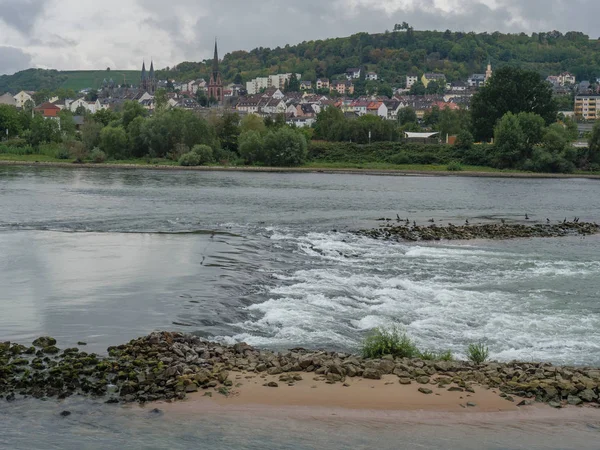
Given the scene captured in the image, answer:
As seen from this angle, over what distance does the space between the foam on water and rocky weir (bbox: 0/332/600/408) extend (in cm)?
214

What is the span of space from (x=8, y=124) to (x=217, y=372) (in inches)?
4103

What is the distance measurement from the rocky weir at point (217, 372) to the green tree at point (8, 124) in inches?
3978

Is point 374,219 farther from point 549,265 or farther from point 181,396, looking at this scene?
point 181,396

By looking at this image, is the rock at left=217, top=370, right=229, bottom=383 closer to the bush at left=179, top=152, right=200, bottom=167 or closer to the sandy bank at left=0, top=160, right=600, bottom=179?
the sandy bank at left=0, top=160, right=600, bottom=179

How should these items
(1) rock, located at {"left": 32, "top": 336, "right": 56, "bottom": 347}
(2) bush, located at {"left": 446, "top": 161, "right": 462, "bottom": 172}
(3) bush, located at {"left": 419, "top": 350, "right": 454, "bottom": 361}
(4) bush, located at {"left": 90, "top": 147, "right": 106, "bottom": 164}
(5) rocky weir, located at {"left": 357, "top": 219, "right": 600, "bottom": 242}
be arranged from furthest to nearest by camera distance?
(4) bush, located at {"left": 90, "top": 147, "right": 106, "bottom": 164}, (2) bush, located at {"left": 446, "top": 161, "right": 462, "bottom": 172}, (5) rocky weir, located at {"left": 357, "top": 219, "right": 600, "bottom": 242}, (1) rock, located at {"left": 32, "top": 336, "right": 56, "bottom": 347}, (3) bush, located at {"left": 419, "top": 350, "right": 454, "bottom": 361}

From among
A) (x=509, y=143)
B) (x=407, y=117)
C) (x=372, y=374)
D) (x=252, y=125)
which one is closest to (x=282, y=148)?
(x=252, y=125)

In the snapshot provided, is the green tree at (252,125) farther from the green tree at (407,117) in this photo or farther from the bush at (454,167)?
the green tree at (407,117)

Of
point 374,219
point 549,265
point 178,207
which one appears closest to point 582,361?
point 549,265

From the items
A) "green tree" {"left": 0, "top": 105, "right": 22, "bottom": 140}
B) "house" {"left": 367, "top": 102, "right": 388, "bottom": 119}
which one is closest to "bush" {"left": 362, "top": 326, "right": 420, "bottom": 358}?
"green tree" {"left": 0, "top": 105, "right": 22, "bottom": 140}

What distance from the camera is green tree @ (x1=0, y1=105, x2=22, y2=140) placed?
361ft

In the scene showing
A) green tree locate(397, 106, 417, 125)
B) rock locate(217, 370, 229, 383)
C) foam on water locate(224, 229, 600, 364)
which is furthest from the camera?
green tree locate(397, 106, 417, 125)

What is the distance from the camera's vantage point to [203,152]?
92.1 m

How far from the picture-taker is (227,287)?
24.0 metres

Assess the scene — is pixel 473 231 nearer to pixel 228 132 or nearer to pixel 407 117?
pixel 228 132
